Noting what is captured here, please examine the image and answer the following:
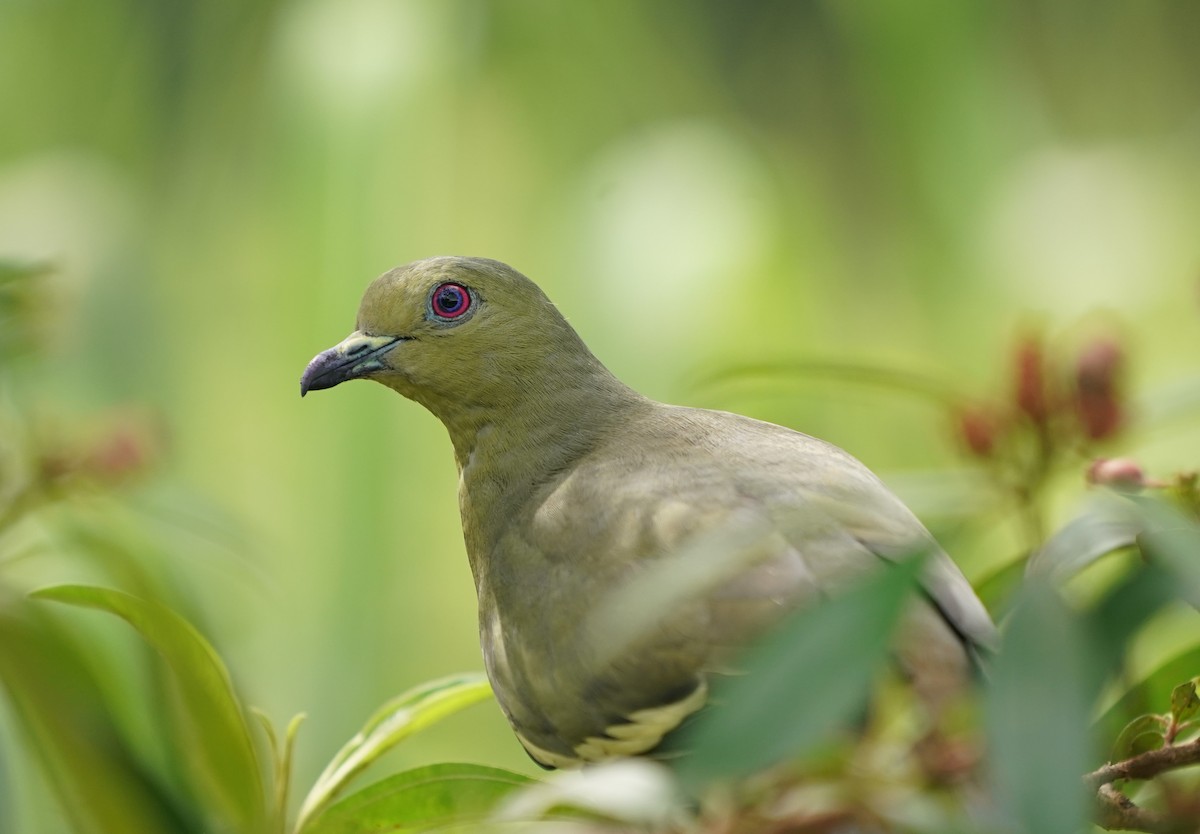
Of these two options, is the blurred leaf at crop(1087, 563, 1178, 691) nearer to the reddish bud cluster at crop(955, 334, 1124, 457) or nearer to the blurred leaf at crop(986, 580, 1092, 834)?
the blurred leaf at crop(986, 580, 1092, 834)

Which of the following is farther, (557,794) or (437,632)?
(437,632)

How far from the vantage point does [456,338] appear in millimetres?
1808

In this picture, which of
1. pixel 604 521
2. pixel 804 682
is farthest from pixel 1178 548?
pixel 604 521

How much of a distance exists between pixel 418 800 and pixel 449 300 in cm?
68

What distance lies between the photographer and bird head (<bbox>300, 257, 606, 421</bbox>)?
5.86 ft

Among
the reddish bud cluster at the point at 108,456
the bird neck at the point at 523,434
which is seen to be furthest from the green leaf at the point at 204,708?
the bird neck at the point at 523,434

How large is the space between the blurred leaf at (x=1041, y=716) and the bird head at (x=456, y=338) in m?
1.06

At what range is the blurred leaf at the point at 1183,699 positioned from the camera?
1105 mm

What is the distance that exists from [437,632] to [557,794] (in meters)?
3.91

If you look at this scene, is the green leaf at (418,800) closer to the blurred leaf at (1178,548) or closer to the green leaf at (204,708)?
the green leaf at (204,708)

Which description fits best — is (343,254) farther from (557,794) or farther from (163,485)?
(557,794)

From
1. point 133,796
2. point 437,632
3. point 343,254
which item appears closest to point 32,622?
point 133,796

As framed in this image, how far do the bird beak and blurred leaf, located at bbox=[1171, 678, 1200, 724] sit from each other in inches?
40.2

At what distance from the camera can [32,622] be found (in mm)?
1352
